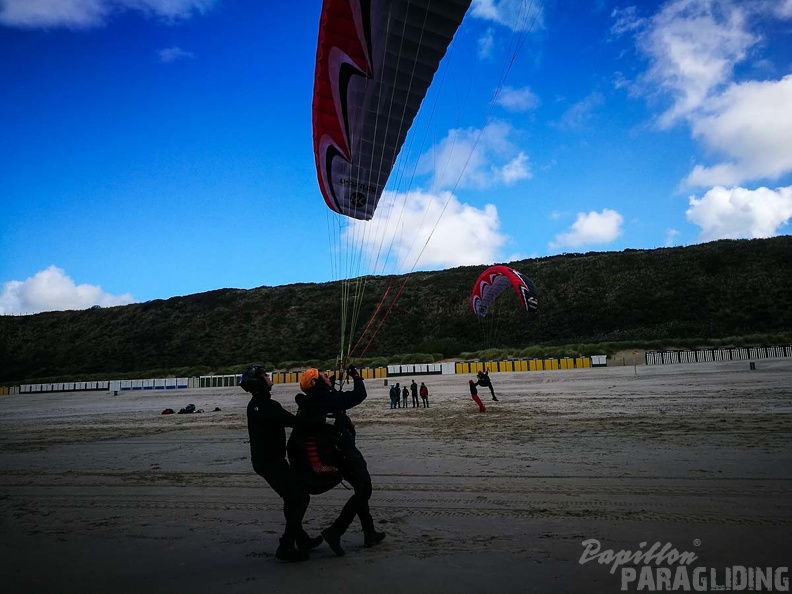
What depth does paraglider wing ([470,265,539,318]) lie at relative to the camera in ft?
89.5

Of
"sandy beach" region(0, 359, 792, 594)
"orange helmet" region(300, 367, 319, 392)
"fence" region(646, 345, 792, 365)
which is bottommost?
"fence" region(646, 345, 792, 365)

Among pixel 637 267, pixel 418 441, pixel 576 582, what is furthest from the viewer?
pixel 637 267

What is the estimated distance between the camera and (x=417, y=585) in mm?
3105

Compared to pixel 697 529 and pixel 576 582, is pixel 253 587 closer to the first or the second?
pixel 576 582

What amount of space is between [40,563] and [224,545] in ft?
4.52

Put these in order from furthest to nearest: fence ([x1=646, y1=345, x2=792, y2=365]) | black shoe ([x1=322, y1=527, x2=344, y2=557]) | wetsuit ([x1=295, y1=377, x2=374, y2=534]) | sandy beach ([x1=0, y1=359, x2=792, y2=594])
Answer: fence ([x1=646, y1=345, x2=792, y2=365])
wetsuit ([x1=295, y1=377, x2=374, y2=534])
black shoe ([x1=322, y1=527, x2=344, y2=557])
sandy beach ([x1=0, y1=359, x2=792, y2=594])

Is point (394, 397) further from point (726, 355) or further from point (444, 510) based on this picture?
point (726, 355)

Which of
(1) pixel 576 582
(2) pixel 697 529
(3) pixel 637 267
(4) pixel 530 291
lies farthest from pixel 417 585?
(3) pixel 637 267

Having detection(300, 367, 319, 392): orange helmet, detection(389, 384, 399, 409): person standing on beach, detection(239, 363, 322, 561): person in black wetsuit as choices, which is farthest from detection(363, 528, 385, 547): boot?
detection(389, 384, 399, 409): person standing on beach

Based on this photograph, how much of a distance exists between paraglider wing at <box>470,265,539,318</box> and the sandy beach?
53.8 feet

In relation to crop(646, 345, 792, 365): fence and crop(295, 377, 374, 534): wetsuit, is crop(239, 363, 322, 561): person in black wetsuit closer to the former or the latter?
crop(295, 377, 374, 534): wetsuit

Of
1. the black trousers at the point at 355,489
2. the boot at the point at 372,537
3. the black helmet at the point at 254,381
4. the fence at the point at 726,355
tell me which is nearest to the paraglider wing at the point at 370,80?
the black helmet at the point at 254,381

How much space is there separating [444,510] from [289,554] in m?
1.78

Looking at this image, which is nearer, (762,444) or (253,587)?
(253,587)
